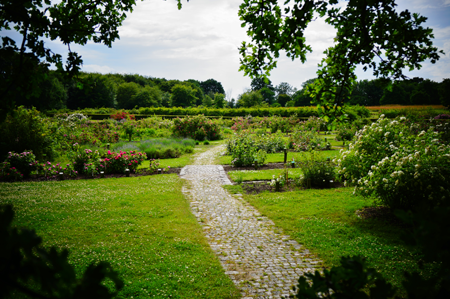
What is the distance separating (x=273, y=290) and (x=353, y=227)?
9.36ft

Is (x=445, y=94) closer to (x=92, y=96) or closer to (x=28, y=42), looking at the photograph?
(x=28, y=42)

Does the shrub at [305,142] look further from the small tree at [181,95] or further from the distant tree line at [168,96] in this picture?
the small tree at [181,95]

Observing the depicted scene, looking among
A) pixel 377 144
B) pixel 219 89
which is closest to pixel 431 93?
pixel 377 144

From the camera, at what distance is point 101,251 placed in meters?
4.41

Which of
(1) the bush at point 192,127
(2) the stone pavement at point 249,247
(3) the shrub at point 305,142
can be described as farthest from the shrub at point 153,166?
(1) the bush at point 192,127

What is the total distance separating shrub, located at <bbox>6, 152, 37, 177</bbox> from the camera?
989cm

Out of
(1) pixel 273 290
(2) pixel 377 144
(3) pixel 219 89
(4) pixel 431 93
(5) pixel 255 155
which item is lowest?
(1) pixel 273 290

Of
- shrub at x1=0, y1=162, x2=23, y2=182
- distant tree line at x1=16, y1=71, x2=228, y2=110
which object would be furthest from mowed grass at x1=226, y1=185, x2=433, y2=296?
distant tree line at x1=16, y1=71, x2=228, y2=110

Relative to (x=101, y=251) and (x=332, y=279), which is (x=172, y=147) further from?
(x=332, y=279)

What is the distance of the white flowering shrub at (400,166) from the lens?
488cm

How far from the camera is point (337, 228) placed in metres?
5.41

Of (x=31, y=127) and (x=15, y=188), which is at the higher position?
(x=31, y=127)

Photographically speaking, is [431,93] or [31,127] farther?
[431,93]

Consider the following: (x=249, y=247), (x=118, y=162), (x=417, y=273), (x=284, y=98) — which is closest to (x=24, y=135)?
(x=118, y=162)
